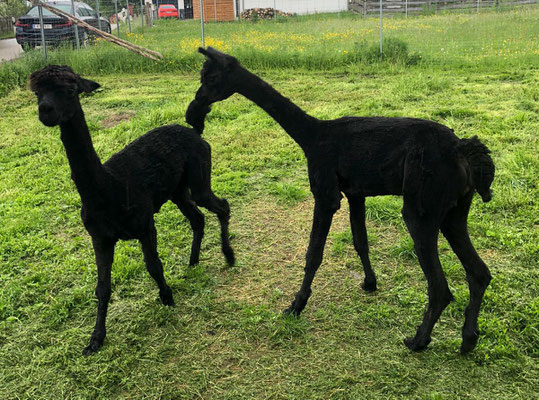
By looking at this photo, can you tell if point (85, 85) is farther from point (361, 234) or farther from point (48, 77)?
point (361, 234)

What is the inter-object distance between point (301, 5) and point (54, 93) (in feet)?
93.2

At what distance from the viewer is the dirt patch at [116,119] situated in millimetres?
9159

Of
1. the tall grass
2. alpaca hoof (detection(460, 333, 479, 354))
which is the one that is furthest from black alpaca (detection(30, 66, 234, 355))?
the tall grass

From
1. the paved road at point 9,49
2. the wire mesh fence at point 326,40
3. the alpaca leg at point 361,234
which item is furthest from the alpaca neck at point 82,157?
the paved road at point 9,49

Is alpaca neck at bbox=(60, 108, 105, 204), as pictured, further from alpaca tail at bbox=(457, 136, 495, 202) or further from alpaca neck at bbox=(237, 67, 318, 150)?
alpaca tail at bbox=(457, 136, 495, 202)

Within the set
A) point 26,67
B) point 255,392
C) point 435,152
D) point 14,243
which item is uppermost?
point 26,67

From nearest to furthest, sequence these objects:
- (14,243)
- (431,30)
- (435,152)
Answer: (435,152), (14,243), (431,30)

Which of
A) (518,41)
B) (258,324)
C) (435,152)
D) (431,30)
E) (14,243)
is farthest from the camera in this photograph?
(431,30)

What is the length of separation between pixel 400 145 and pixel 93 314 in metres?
2.86

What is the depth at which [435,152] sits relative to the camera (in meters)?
3.28

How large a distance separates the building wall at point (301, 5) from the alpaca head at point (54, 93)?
2732cm

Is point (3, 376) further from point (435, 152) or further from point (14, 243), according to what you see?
point (435, 152)

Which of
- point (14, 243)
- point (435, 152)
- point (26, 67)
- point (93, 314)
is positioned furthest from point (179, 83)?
point (435, 152)

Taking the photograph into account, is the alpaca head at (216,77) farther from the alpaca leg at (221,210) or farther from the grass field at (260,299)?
the grass field at (260,299)
